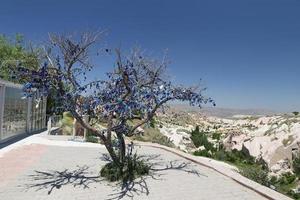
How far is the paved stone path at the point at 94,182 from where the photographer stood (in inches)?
327

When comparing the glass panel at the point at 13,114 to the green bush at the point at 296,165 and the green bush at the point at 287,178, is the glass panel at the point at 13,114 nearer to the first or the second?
the green bush at the point at 287,178

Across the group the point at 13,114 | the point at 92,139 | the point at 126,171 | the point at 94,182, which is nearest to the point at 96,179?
the point at 94,182

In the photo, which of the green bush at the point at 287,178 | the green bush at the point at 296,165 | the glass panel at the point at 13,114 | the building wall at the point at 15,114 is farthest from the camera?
the green bush at the point at 296,165

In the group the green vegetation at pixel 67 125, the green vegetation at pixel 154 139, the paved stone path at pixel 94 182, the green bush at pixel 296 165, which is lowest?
the green bush at pixel 296 165

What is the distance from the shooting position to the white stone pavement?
829 cm

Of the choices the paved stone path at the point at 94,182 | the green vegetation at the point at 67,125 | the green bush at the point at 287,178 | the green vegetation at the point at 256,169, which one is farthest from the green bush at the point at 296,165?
the paved stone path at the point at 94,182

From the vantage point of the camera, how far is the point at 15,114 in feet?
61.6

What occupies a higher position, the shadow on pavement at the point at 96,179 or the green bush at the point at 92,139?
the green bush at the point at 92,139

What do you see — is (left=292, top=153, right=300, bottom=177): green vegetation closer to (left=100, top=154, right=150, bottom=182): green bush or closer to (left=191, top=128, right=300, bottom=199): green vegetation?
(left=191, top=128, right=300, bottom=199): green vegetation

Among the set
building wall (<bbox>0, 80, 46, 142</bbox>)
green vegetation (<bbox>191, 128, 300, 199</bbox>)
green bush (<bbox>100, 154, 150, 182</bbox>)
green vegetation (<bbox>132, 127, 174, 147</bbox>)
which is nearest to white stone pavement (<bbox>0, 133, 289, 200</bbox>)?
green bush (<bbox>100, 154, 150, 182</bbox>)

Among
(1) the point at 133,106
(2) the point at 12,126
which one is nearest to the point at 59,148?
(2) the point at 12,126

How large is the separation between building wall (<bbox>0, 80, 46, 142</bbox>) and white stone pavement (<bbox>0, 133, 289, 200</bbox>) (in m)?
3.53

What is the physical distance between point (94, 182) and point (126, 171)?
823mm

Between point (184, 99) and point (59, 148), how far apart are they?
22.9ft
